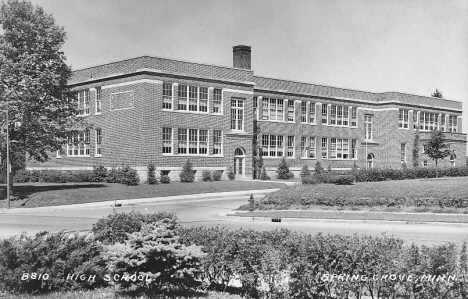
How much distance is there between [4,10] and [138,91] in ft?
42.2

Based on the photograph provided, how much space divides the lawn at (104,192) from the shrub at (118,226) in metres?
20.7

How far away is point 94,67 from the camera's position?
46500 millimetres

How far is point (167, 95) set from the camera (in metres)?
42.6

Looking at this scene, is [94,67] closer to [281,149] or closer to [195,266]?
[281,149]

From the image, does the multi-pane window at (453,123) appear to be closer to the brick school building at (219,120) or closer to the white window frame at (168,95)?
the brick school building at (219,120)

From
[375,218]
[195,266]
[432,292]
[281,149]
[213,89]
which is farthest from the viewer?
[281,149]

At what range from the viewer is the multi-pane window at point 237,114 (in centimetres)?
4759

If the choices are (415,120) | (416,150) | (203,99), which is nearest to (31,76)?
(203,99)

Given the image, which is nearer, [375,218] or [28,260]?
[28,260]

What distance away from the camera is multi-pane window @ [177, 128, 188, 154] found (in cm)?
4312

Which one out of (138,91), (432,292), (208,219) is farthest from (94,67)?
(432,292)

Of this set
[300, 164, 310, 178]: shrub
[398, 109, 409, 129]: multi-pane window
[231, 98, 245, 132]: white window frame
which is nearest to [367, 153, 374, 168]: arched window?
[398, 109, 409, 129]: multi-pane window

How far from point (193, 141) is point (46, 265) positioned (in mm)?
36343

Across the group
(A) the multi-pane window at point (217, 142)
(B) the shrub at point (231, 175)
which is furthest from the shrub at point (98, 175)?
(B) the shrub at point (231, 175)
